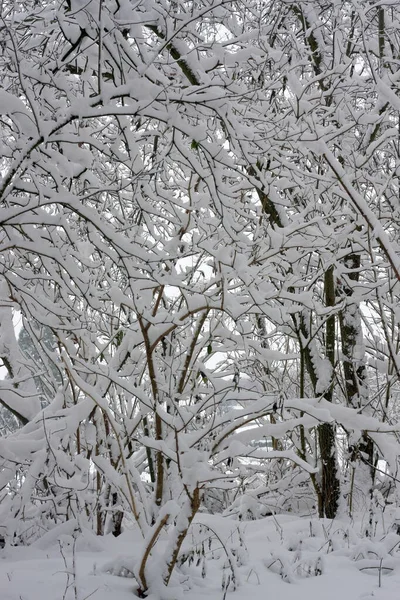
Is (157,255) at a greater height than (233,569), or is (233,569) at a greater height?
(157,255)

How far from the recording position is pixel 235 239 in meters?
2.47

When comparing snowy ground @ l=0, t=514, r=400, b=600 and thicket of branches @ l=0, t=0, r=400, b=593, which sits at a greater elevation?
thicket of branches @ l=0, t=0, r=400, b=593

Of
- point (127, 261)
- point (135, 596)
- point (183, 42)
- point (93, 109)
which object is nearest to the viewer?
point (93, 109)

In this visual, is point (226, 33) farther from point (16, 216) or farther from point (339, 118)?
point (16, 216)

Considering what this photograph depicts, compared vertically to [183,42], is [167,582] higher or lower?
lower

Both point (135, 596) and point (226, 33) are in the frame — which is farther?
point (226, 33)

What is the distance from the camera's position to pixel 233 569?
244cm

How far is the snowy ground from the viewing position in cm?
232

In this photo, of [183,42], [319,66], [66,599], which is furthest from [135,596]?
[319,66]

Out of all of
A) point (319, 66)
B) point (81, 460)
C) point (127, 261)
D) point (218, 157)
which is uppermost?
point (319, 66)

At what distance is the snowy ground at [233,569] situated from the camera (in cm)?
232

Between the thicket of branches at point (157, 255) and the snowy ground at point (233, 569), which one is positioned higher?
the thicket of branches at point (157, 255)

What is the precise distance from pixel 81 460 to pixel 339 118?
3.49m

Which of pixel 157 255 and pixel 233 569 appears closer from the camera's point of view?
pixel 233 569
